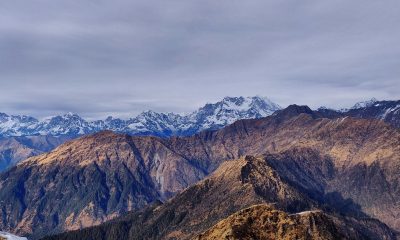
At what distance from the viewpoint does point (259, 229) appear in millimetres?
180375

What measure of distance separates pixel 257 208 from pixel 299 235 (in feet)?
63.7

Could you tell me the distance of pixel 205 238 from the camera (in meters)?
176

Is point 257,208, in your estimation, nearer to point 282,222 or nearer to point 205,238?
point 282,222

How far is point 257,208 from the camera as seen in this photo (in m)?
187

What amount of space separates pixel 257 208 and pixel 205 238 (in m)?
22.4

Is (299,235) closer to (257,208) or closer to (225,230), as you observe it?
(257,208)

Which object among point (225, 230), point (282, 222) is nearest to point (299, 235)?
point (282, 222)

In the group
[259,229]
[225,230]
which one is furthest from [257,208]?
[225,230]

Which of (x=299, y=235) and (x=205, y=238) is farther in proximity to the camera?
(x=299, y=235)

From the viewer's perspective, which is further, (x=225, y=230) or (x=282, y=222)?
(x=282, y=222)

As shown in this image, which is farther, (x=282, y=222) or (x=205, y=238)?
(x=282, y=222)

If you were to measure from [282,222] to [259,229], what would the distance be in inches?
466

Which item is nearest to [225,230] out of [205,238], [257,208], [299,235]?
[205,238]

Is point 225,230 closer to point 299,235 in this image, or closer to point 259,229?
point 259,229
